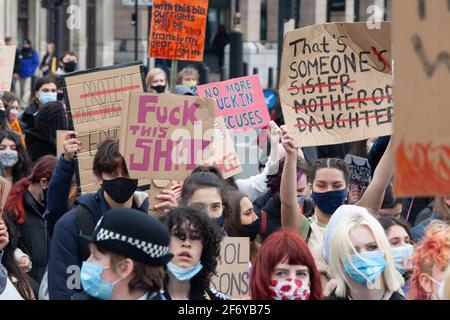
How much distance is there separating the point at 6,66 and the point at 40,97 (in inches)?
53.0

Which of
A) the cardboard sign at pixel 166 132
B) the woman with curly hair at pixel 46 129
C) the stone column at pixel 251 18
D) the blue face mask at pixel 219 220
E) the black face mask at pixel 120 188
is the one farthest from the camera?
the stone column at pixel 251 18

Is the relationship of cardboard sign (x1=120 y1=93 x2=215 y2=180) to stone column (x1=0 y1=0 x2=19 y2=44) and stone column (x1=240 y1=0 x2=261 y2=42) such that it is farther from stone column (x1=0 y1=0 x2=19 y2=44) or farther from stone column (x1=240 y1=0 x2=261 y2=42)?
stone column (x1=240 y1=0 x2=261 y2=42)

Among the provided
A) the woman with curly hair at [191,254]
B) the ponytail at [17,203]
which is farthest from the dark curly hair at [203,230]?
the ponytail at [17,203]

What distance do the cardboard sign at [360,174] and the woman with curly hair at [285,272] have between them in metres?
2.92

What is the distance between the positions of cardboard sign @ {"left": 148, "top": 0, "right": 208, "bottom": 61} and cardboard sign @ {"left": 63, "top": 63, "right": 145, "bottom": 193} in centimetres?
339

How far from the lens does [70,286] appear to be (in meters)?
6.30

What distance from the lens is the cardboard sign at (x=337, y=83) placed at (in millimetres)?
7691

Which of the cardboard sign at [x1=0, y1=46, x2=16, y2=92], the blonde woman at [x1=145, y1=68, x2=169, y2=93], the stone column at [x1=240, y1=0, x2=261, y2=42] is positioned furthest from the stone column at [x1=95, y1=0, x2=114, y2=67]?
the cardboard sign at [x1=0, y1=46, x2=16, y2=92]

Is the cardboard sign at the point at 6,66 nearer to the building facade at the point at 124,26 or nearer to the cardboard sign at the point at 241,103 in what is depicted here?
the cardboard sign at the point at 241,103

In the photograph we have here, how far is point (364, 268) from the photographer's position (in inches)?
222

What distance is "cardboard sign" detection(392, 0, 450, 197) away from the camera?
4.41 meters

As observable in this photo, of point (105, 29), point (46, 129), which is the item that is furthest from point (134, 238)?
point (105, 29)

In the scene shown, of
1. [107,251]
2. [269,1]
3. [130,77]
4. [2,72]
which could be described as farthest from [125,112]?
[269,1]
